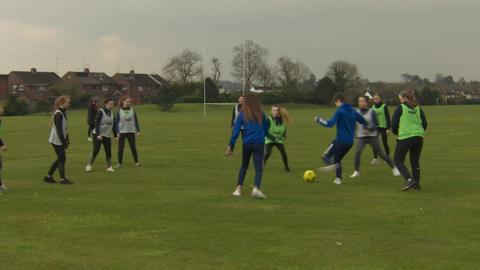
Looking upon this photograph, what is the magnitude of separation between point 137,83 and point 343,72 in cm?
5476

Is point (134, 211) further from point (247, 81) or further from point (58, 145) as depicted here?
point (247, 81)

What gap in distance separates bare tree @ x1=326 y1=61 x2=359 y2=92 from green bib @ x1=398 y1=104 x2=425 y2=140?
103 metres

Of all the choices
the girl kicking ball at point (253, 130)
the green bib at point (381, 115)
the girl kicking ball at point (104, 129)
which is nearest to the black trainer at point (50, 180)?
the girl kicking ball at point (104, 129)

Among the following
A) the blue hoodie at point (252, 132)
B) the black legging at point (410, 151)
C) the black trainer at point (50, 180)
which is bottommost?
the black trainer at point (50, 180)

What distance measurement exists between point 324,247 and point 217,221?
210 centimetres

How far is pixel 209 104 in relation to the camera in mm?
93188

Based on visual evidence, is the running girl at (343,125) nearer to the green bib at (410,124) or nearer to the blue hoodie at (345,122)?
the blue hoodie at (345,122)

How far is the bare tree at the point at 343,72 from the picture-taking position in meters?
114

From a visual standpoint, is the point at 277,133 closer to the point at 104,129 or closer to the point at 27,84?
the point at 104,129

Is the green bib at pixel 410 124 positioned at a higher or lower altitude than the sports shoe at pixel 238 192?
higher

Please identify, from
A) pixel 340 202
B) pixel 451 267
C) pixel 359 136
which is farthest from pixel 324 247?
pixel 359 136

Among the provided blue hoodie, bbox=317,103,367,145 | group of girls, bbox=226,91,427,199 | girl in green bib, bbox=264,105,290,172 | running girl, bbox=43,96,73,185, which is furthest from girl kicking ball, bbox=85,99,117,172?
blue hoodie, bbox=317,103,367,145

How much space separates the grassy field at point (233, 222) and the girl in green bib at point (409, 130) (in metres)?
0.46

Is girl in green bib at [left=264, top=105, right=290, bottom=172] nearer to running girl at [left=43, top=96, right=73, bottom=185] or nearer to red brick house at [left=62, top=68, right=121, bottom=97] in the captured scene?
running girl at [left=43, top=96, right=73, bottom=185]
